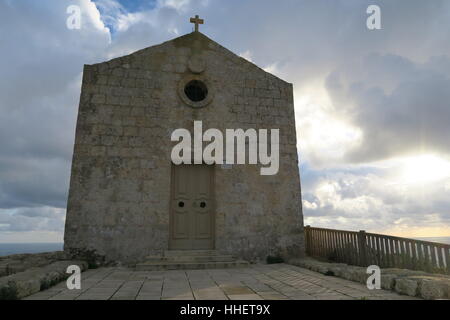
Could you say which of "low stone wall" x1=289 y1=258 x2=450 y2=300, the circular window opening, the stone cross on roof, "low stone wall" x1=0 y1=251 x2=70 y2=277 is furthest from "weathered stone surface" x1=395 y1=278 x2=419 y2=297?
the stone cross on roof

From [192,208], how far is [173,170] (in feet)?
3.64

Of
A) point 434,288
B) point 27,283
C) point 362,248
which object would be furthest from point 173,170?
point 434,288

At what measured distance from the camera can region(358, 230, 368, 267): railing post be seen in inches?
262

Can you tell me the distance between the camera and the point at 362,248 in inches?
265

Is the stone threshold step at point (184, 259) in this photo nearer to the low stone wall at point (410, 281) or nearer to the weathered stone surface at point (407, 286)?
the low stone wall at point (410, 281)

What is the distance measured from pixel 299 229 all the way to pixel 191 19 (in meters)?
6.82

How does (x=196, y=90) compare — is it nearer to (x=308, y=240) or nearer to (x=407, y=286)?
(x=308, y=240)

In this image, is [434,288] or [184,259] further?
[184,259]

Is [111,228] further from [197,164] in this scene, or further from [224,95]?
[224,95]

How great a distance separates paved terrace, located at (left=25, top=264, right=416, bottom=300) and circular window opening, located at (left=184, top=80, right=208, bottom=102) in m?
4.74

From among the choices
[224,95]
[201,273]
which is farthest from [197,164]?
[201,273]

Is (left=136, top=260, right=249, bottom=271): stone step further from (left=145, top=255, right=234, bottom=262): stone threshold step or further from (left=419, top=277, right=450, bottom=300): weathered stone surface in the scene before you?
(left=419, top=277, right=450, bottom=300): weathered stone surface

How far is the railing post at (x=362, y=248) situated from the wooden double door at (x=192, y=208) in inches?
138

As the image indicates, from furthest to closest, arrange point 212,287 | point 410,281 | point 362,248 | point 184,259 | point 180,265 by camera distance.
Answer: point 184,259
point 180,265
point 362,248
point 212,287
point 410,281
